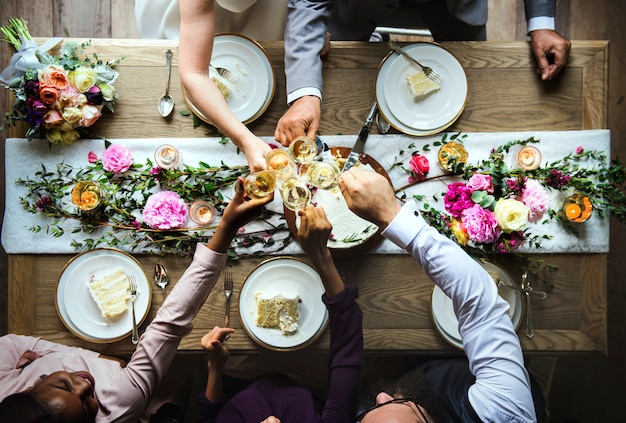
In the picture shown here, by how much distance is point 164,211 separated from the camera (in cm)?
178

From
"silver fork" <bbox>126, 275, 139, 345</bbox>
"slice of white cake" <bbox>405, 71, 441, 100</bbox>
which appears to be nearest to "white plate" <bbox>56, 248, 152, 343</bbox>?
"silver fork" <bbox>126, 275, 139, 345</bbox>

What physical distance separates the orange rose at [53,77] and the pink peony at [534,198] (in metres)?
1.76

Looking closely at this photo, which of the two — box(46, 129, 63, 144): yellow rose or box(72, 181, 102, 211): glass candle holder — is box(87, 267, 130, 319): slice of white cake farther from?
box(46, 129, 63, 144): yellow rose

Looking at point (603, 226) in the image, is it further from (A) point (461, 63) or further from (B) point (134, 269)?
(B) point (134, 269)

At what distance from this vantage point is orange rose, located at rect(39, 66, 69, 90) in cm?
175

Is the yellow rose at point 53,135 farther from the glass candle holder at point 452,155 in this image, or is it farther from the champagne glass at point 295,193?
the glass candle holder at point 452,155

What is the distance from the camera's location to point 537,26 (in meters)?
1.90

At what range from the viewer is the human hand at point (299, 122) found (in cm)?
165

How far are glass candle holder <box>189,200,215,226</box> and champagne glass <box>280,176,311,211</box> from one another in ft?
1.26

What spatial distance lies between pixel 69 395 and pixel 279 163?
1.02 m

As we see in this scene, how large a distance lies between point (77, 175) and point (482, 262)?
1.61m

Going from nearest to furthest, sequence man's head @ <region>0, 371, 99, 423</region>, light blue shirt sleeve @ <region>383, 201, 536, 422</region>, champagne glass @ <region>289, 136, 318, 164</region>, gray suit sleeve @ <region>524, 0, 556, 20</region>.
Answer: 1. light blue shirt sleeve @ <region>383, 201, 536, 422</region>
2. man's head @ <region>0, 371, 99, 423</region>
3. champagne glass @ <region>289, 136, 318, 164</region>
4. gray suit sleeve @ <region>524, 0, 556, 20</region>

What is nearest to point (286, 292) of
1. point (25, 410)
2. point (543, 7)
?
point (25, 410)

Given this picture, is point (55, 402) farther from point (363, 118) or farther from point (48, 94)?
point (363, 118)
